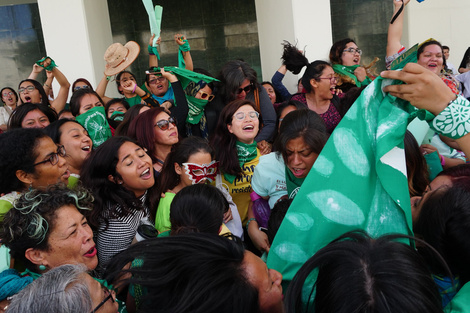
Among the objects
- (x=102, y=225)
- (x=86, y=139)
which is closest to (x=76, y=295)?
(x=102, y=225)

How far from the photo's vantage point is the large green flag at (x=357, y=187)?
1.43 m

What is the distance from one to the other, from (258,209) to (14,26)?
673cm

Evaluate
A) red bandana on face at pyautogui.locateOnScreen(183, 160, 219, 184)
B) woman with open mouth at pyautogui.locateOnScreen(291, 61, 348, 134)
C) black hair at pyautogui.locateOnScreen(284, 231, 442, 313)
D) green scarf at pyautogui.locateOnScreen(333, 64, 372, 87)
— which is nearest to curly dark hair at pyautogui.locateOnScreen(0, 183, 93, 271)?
red bandana on face at pyautogui.locateOnScreen(183, 160, 219, 184)

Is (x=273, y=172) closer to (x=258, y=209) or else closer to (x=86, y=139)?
(x=258, y=209)

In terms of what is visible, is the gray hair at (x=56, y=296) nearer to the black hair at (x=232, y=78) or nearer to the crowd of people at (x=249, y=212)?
the crowd of people at (x=249, y=212)

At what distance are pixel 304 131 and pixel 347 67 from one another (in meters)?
2.66

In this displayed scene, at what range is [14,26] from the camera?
7285mm

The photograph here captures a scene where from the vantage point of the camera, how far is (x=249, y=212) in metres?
2.83

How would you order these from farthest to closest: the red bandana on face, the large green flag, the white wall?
the white wall < the red bandana on face < the large green flag

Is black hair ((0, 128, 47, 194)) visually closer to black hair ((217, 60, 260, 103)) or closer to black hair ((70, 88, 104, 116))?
black hair ((70, 88, 104, 116))

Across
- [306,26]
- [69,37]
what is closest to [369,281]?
[306,26]

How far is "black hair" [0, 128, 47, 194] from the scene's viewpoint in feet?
7.50

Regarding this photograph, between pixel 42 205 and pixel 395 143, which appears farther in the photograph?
pixel 42 205

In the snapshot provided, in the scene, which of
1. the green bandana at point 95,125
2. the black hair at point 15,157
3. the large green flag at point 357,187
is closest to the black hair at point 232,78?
the green bandana at point 95,125
